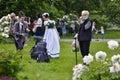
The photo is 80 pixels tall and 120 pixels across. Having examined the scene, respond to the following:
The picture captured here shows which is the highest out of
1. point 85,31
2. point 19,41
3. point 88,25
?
point 88,25

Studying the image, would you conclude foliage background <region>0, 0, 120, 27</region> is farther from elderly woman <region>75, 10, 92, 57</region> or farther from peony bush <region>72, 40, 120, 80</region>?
peony bush <region>72, 40, 120, 80</region>

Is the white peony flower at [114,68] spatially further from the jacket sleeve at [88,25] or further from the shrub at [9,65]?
the jacket sleeve at [88,25]

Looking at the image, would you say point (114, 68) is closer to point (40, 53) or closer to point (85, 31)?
point (85, 31)

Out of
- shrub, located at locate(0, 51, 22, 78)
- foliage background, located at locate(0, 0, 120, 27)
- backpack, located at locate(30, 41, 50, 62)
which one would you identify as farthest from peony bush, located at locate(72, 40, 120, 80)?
foliage background, located at locate(0, 0, 120, 27)

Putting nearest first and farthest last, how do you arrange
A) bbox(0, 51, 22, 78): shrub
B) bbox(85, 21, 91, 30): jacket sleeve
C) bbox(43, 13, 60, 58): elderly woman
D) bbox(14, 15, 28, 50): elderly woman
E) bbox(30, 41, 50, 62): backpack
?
1. bbox(0, 51, 22, 78): shrub
2. bbox(85, 21, 91, 30): jacket sleeve
3. bbox(30, 41, 50, 62): backpack
4. bbox(14, 15, 28, 50): elderly woman
5. bbox(43, 13, 60, 58): elderly woman

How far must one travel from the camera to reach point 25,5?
1422 inches

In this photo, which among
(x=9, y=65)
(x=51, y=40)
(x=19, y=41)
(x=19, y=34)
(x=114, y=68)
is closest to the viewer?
(x=114, y=68)

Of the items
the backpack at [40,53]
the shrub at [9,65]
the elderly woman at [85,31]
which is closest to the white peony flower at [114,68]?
the shrub at [9,65]

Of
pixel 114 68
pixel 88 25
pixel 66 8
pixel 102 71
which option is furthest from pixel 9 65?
pixel 66 8

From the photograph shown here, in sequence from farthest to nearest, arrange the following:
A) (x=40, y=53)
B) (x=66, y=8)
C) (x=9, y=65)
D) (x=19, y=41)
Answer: (x=66, y=8) < (x=19, y=41) < (x=40, y=53) < (x=9, y=65)

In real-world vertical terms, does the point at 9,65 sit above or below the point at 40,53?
above

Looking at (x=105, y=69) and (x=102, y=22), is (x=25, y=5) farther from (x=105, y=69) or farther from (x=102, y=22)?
(x=105, y=69)

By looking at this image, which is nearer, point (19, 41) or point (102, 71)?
point (102, 71)

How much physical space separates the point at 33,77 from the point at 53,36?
688 centimetres
